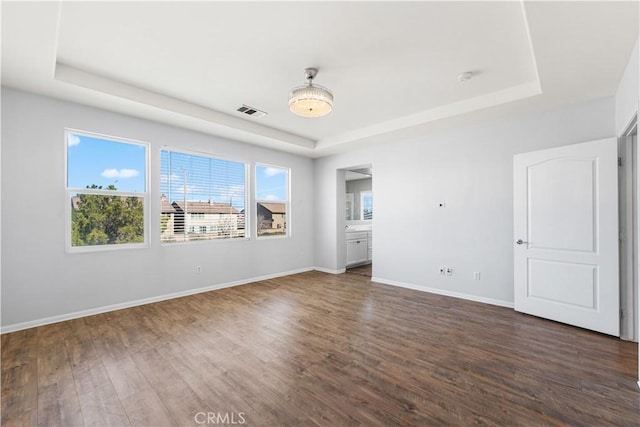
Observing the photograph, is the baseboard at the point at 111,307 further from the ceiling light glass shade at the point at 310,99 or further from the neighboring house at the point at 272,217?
the ceiling light glass shade at the point at 310,99

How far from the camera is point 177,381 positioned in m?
2.15

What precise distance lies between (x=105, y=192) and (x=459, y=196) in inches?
205

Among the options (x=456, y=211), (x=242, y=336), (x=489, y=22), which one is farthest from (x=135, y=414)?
(x=456, y=211)

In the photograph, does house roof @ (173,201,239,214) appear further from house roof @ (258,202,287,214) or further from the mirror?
the mirror

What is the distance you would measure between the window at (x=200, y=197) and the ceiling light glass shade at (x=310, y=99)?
2648mm

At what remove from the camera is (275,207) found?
19.5 ft

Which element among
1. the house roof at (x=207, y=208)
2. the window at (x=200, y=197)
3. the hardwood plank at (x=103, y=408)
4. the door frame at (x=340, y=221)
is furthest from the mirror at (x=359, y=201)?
the hardwood plank at (x=103, y=408)

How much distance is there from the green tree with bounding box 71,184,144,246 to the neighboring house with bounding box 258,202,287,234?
216cm

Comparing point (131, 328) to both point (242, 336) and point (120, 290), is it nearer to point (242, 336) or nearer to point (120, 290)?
point (120, 290)

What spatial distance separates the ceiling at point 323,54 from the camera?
2.04 metres

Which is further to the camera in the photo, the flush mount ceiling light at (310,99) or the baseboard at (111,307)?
the baseboard at (111,307)

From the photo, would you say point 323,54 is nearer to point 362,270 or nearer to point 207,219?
point 207,219

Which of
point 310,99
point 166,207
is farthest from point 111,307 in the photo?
point 310,99

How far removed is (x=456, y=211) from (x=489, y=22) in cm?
277
